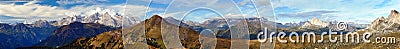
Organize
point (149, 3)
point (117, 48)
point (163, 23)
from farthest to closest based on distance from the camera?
point (117, 48) → point (163, 23) → point (149, 3)

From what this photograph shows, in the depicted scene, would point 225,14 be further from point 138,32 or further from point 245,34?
point 138,32

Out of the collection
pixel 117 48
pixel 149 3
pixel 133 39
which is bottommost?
pixel 117 48

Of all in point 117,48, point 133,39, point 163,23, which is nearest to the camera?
point 163,23

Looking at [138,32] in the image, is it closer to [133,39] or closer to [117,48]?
[133,39]

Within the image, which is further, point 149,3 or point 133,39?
point 133,39

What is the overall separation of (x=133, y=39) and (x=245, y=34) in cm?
475

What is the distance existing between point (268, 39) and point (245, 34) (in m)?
1.33

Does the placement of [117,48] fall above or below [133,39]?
below

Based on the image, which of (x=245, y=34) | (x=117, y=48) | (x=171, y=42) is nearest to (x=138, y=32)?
(x=171, y=42)

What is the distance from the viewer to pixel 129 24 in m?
13.8

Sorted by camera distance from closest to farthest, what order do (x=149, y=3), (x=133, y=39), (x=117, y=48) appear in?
(x=149, y=3) → (x=133, y=39) → (x=117, y=48)

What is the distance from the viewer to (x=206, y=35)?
15133 millimetres

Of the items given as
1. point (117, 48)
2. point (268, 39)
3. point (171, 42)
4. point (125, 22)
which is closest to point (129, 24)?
point (125, 22)

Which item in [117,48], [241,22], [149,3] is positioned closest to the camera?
[149,3]
